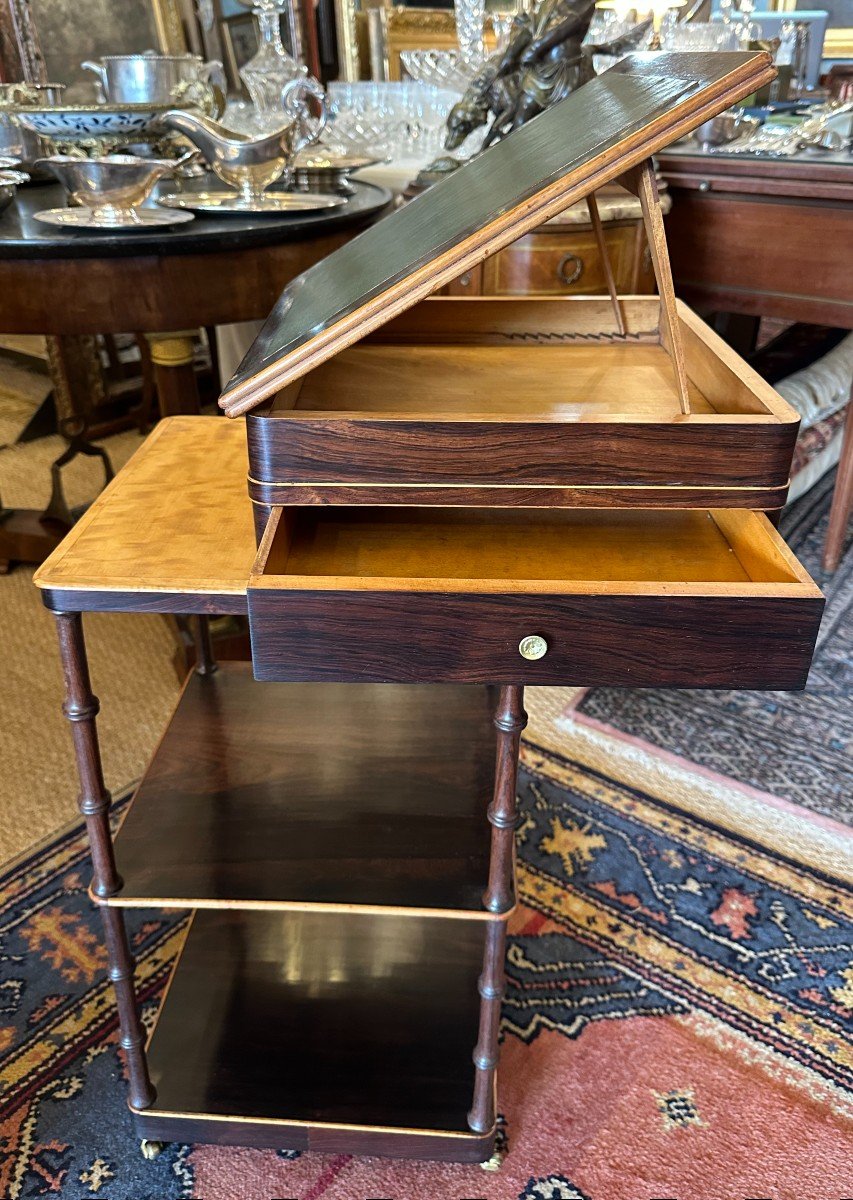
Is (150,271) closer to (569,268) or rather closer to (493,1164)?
(569,268)

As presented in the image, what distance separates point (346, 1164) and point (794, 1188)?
0.40m

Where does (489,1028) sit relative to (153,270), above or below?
below

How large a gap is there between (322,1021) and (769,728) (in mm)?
831

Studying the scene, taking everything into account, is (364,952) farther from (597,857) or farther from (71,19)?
(71,19)

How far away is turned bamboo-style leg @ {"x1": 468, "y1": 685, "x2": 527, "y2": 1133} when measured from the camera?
65 centimetres

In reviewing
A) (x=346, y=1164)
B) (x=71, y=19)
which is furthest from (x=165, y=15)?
(x=346, y=1164)

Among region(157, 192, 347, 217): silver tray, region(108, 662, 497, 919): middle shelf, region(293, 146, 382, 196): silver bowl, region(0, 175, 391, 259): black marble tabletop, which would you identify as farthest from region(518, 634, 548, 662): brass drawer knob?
region(293, 146, 382, 196): silver bowl

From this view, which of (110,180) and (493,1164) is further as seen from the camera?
(110,180)

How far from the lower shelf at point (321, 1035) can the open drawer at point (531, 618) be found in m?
0.47

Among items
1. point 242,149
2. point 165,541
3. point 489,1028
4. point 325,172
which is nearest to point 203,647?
point 165,541

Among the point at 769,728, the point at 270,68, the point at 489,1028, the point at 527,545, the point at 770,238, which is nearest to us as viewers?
the point at 527,545

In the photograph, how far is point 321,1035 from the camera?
91 cm

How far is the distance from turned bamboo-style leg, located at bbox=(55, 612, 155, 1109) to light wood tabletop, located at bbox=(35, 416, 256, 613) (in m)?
0.04

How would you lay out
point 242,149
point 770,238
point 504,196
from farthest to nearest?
point 770,238
point 242,149
point 504,196
